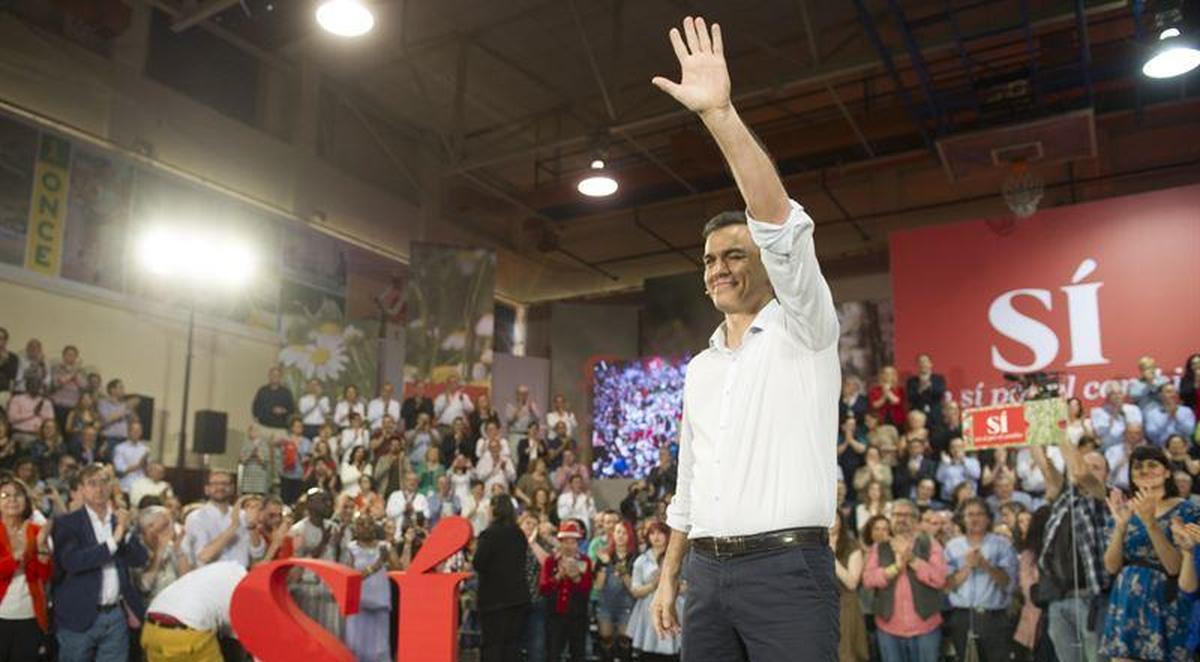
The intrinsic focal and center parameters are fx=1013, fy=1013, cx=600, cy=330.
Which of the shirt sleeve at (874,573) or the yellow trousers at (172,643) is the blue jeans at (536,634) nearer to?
the shirt sleeve at (874,573)

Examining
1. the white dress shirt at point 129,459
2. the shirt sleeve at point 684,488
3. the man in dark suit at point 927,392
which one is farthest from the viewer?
the man in dark suit at point 927,392

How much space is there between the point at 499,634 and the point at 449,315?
8.31 m

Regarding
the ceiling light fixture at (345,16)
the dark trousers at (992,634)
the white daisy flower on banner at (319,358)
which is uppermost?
the ceiling light fixture at (345,16)

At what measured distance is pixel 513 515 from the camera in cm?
835

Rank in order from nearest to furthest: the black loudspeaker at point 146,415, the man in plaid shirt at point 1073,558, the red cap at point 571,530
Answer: the man in plaid shirt at point 1073,558 < the red cap at point 571,530 < the black loudspeaker at point 146,415

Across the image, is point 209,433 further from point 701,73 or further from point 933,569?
point 701,73

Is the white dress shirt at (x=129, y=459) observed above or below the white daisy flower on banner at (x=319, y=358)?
below

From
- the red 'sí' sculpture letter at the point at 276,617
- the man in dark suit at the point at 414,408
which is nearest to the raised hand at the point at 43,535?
the red 'sí' sculpture letter at the point at 276,617

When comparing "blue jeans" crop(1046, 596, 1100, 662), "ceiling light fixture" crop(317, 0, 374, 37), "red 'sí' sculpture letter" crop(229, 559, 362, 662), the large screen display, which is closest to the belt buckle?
"red 'sí' sculpture letter" crop(229, 559, 362, 662)

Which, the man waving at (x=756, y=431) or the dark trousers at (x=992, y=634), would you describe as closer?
the man waving at (x=756, y=431)

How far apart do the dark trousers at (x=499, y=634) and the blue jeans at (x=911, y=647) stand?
2828mm

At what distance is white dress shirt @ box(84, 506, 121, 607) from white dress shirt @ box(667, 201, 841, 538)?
5.46m

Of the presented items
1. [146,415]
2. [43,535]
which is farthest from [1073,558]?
[146,415]

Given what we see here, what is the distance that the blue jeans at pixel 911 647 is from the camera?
7383 millimetres
